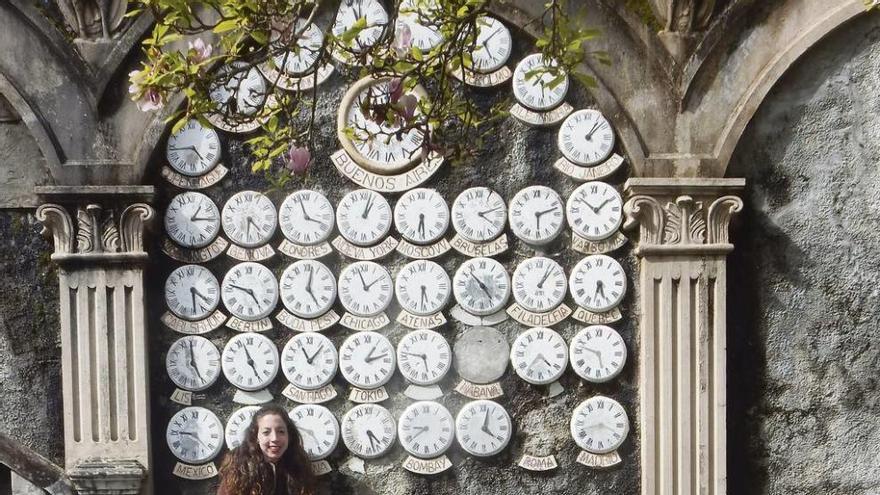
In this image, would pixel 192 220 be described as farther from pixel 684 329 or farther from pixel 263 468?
pixel 684 329

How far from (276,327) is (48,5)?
2.22m

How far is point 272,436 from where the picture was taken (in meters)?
8.78

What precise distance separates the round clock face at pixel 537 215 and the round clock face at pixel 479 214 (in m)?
0.08

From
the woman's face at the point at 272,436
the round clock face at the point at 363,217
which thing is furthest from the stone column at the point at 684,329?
the woman's face at the point at 272,436

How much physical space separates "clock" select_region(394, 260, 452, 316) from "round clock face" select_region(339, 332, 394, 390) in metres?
0.25

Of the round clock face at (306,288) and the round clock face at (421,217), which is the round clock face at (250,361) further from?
the round clock face at (421,217)

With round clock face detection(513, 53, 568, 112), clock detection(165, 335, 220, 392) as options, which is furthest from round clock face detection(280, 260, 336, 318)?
round clock face detection(513, 53, 568, 112)

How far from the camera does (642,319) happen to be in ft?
29.7

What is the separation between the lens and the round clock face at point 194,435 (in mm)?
8984

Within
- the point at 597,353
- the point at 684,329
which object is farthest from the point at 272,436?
the point at 684,329

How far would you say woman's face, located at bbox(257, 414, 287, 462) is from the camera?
346 inches

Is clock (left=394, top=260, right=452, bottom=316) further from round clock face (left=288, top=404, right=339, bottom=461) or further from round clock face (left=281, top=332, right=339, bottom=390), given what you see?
round clock face (left=288, top=404, right=339, bottom=461)

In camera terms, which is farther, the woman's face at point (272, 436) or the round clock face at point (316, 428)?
the round clock face at point (316, 428)

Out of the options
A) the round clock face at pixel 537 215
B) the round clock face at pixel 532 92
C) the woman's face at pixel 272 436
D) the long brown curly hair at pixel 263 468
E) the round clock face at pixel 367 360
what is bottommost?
the long brown curly hair at pixel 263 468
